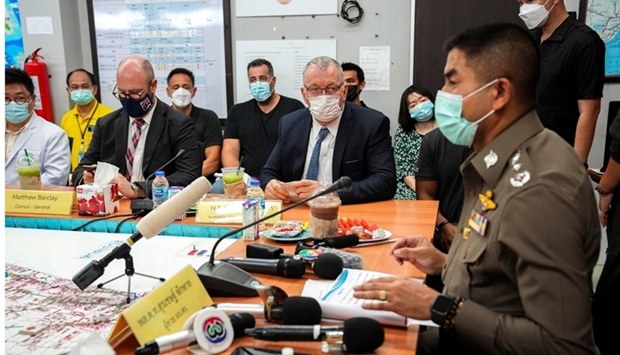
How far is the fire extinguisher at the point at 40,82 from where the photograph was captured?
4082 millimetres

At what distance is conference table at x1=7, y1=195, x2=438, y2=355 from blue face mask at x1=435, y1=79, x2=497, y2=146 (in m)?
0.41

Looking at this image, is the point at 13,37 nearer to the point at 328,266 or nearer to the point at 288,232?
the point at 288,232

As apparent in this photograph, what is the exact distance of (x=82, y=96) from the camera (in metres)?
3.85

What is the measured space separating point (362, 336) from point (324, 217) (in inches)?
27.9

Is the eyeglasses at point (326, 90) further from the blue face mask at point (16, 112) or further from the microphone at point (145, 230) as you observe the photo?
the blue face mask at point (16, 112)

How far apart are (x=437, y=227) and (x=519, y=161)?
113cm

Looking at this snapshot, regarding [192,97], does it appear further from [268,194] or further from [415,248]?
[415,248]

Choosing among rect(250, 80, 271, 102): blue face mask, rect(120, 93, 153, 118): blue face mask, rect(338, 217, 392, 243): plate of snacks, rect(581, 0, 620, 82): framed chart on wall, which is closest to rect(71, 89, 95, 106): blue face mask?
rect(250, 80, 271, 102): blue face mask

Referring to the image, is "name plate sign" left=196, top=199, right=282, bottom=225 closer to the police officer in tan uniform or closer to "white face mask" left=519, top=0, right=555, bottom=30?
the police officer in tan uniform

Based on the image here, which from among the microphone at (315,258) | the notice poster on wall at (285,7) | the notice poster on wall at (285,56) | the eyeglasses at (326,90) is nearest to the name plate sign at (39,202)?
the microphone at (315,258)

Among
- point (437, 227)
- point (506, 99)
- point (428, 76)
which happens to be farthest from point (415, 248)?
point (428, 76)

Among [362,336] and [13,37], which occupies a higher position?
[13,37]

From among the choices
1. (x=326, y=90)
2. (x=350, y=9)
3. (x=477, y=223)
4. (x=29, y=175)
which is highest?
(x=350, y=9)

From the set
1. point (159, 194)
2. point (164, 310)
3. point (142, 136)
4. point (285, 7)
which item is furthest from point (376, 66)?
point (164, 310)
